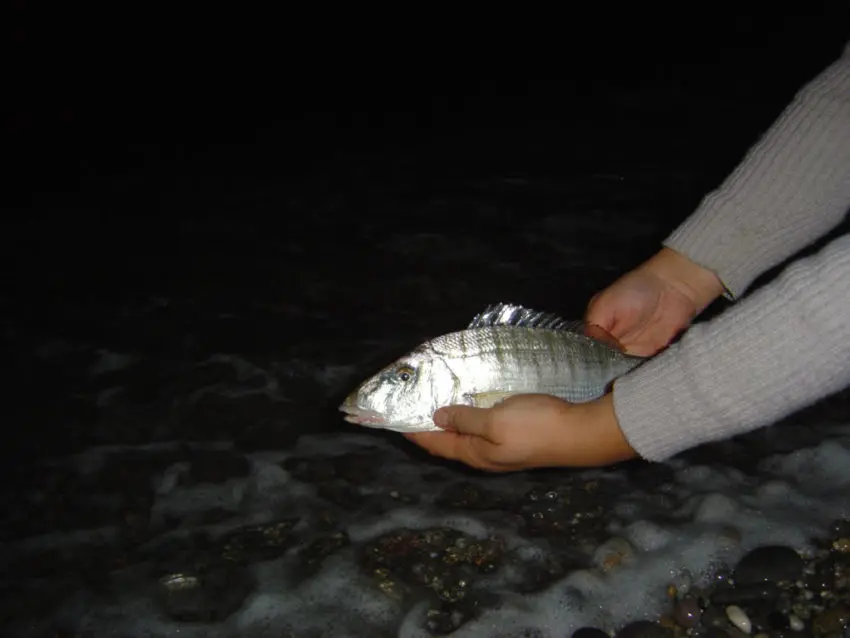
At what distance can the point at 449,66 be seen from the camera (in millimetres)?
17641

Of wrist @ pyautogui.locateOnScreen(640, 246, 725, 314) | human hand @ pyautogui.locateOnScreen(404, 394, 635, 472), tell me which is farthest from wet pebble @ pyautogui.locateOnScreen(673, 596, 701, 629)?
wrist @ pyautogui.locateOnScreen(640, 246, 725, 314)

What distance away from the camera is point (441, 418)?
327 centimetres

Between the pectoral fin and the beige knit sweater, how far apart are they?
23.7 inches

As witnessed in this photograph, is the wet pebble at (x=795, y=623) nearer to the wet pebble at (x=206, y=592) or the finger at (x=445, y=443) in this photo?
the finger at (x=445, y=443)

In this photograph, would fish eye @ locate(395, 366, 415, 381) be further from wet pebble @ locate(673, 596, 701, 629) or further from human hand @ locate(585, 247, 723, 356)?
wet pebble @ locate(673, 596, 701, 629)

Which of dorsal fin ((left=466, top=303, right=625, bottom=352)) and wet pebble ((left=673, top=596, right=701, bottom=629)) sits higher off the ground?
dorsal fin ((left=466, top=303, right=625, bottom=352))

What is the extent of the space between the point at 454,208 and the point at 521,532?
586cm

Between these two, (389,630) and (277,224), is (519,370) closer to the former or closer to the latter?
(389,630)

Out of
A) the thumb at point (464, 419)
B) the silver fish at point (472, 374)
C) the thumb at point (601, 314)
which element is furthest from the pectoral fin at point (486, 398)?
the thumb at point (601, 314)

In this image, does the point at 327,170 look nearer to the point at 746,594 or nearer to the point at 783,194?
the point at 783,194

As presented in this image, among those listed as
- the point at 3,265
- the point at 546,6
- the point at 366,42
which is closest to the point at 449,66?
the point at 366,42

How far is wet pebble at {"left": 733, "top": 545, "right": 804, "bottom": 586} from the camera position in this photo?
3.36m

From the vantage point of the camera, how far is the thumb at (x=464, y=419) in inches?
122

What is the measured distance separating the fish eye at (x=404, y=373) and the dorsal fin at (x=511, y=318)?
0.34 m
